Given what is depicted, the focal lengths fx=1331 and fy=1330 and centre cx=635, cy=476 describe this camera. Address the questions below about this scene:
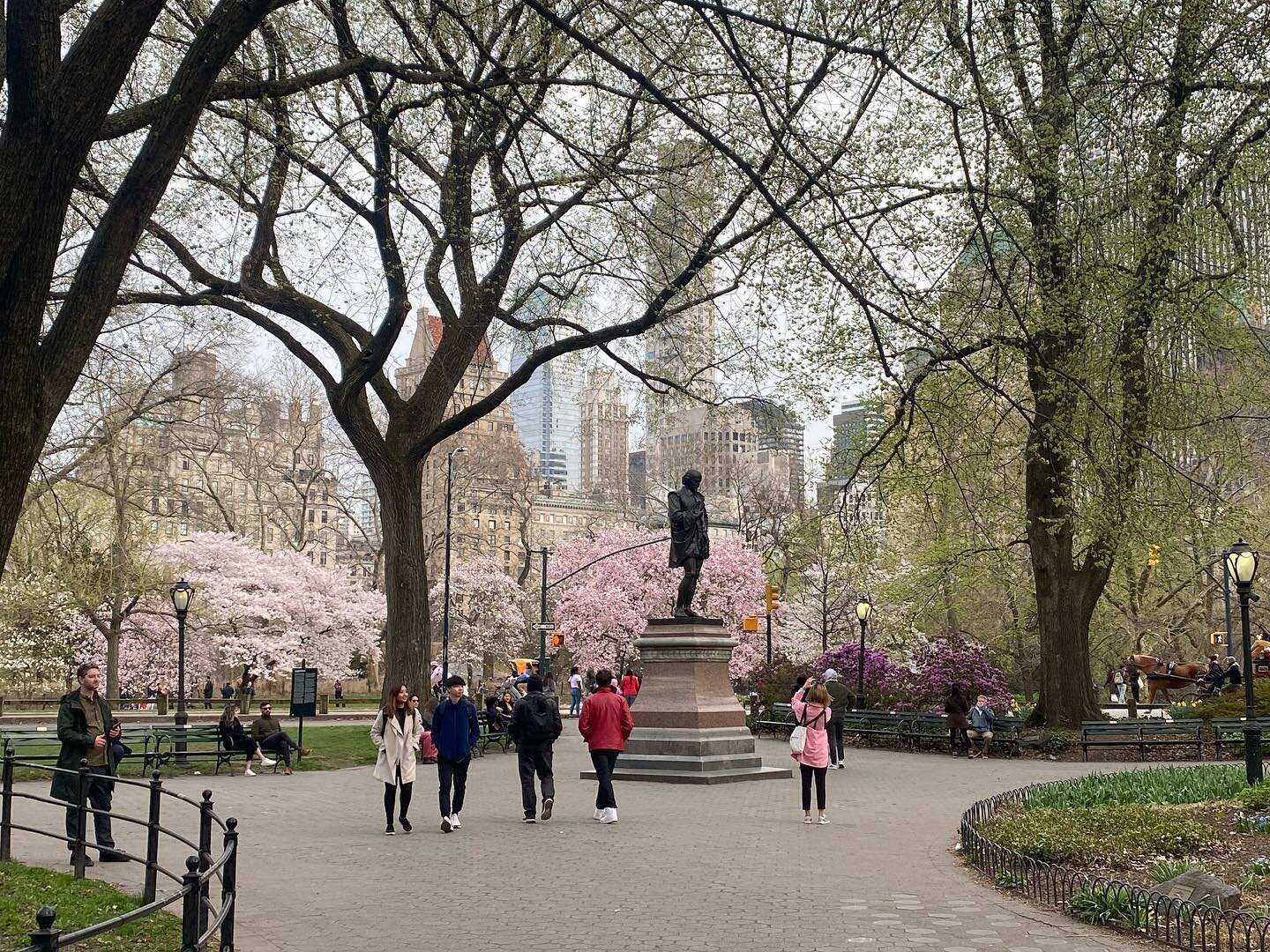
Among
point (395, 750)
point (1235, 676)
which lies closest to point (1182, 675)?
point (1235, 676)

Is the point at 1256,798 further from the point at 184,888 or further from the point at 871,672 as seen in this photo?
the point at 871,672

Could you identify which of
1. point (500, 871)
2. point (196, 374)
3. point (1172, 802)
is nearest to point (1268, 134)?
point (1172, 802)

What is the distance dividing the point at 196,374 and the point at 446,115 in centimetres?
3445

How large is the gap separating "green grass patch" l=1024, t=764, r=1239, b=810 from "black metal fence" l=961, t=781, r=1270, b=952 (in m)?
3.04

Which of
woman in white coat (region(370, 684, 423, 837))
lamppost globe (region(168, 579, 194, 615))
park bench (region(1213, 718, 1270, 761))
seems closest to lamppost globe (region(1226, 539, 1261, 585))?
park bench (region(1213, 718, 1270, 761))

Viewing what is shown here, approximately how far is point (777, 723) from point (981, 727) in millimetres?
7220

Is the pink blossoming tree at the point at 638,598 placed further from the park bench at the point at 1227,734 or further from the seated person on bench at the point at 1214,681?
the park bench at the point at 1227,734

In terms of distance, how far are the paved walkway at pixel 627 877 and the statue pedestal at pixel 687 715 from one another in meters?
1.64

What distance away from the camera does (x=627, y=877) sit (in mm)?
11031

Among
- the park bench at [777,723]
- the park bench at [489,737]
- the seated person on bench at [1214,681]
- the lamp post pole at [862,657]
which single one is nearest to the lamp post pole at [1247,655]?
the lamp post pole at [862,657]

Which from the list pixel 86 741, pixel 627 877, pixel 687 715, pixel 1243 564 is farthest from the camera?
pixel 687 715

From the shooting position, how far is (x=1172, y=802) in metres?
14.1

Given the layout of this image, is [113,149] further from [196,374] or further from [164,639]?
[164,639]

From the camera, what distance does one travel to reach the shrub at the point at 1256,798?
42.4 feet
